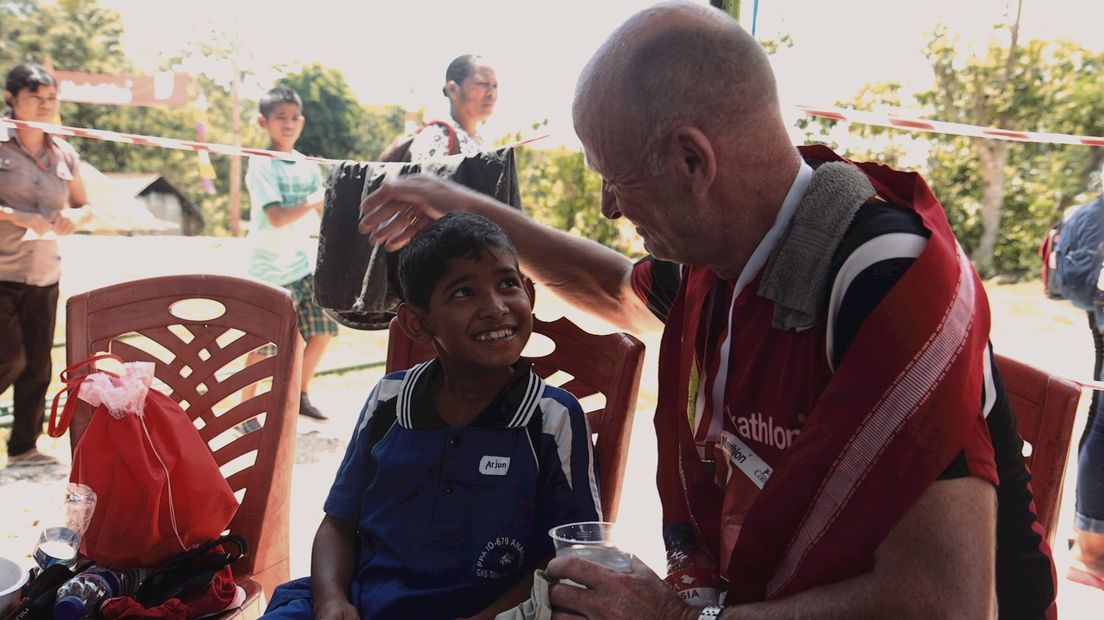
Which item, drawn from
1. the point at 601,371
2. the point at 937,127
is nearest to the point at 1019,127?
the point at 937,127

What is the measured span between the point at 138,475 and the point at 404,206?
0.86 m

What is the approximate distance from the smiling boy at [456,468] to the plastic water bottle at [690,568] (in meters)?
0.24

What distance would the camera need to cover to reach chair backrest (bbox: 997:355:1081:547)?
161 cm

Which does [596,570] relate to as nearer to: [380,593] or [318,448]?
[380,593]

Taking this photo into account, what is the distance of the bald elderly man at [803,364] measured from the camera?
111 cm

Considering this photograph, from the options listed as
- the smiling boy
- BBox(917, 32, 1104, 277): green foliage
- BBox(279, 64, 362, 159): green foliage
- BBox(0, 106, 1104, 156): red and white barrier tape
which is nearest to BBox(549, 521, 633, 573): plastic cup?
the smiling boy

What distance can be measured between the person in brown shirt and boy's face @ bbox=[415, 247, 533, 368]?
12.3ft

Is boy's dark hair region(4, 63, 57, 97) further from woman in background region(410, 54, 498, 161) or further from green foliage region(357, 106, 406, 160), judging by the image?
green foliage region(357, 106, 406, 160)

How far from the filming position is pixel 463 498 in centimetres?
187

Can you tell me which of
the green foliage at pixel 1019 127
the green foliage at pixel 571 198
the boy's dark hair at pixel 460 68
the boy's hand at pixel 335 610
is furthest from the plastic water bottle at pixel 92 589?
the green foliage at pixel 1019 127

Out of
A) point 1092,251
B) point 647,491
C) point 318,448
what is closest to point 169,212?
point 318,448

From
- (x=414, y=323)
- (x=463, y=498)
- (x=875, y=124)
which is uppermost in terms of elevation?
(x=875, y=124)

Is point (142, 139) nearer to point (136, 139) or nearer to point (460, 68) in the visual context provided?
point (136, 139)

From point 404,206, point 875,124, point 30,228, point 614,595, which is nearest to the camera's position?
point 614,595
